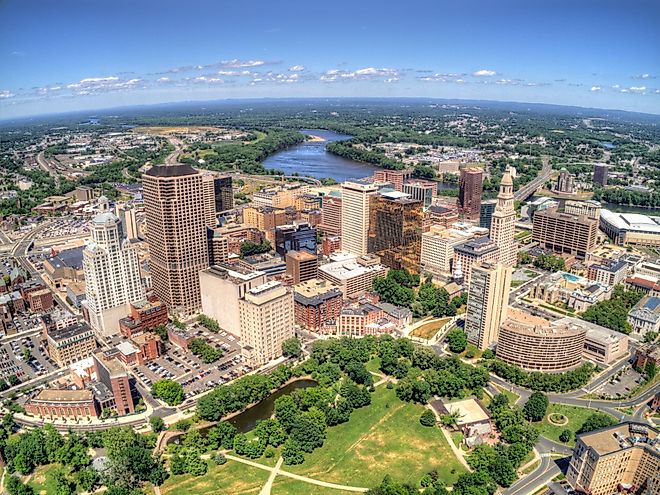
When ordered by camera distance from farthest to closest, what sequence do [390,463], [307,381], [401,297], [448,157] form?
[448,157]
[401,297]
[307,381]
[390,463]

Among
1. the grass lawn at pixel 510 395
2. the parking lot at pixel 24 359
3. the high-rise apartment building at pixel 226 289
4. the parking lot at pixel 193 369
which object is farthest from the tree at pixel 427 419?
→ the parking lot at pixel 24 359

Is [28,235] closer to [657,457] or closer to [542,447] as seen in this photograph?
[542,447]

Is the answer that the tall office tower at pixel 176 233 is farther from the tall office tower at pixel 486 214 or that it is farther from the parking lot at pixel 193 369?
the tall office tower at pixel 486 214

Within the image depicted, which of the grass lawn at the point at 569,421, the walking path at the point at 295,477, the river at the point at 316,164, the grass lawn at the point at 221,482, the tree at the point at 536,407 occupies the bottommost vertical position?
the grass lawn at the point at 569,421

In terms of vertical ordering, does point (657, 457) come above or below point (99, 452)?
above

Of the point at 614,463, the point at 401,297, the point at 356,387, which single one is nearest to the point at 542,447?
the point at 614,463
